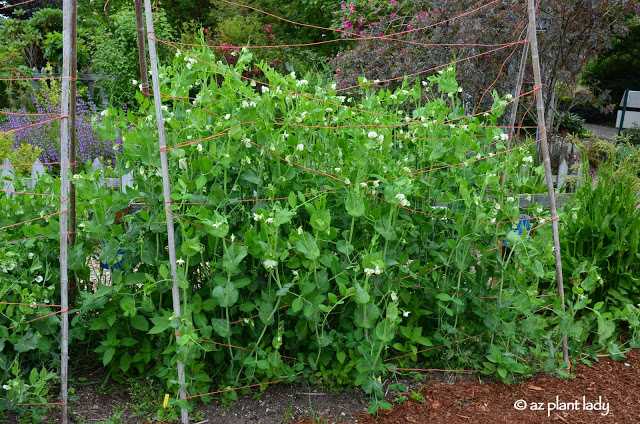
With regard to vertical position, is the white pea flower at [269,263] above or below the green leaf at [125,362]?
above

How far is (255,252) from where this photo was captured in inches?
92.7

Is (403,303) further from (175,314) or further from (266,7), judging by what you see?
(266,7)

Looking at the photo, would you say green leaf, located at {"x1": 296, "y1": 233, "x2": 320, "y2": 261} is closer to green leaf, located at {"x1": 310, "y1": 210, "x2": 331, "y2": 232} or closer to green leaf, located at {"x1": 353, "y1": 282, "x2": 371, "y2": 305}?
green leaf, located at {"x1": 310, "y1": 210, "x2": 331, "y2": 232}

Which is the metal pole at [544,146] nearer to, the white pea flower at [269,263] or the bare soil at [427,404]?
the bare soil at [427,404]

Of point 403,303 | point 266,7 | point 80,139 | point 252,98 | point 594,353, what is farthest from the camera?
point 266,7

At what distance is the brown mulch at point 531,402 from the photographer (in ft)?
8.39

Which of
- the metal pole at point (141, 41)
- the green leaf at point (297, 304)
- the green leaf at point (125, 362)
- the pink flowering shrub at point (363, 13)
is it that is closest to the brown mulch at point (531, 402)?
the green leaf at point (297, 304)

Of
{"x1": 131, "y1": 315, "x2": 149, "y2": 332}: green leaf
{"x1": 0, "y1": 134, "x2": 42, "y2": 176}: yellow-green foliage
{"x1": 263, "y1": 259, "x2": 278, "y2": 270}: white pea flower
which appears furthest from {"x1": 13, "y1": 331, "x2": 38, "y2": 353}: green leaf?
{"x1": 0, "y1": 134, "x2": 42, "y2": 176}: yellow-green foliage

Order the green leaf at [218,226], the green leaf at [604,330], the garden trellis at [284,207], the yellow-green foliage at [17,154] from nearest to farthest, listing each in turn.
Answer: the green leaf at [218,226]
the garden trellis at [284,207]
the green leaf at [604,330]
the yellow-green foliage at [17,154]

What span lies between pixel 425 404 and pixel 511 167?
112 centimetres

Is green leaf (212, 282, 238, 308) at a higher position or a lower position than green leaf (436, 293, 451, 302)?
higher

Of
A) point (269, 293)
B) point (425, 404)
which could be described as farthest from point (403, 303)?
point (269, 293)

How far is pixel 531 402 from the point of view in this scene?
270cm

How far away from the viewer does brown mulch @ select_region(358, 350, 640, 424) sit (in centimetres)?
256
